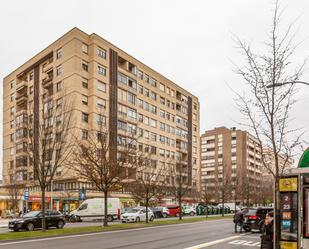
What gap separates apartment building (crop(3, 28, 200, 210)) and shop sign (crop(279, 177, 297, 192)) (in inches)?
1742

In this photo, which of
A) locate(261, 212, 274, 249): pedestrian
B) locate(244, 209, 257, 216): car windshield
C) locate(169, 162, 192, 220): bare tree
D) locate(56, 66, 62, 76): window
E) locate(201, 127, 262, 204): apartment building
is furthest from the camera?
locate(201, 127, 262, 204): apartment building

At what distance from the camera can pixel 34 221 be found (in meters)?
26.1

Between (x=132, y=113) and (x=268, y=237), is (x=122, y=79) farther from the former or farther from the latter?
(x=268, y=237)

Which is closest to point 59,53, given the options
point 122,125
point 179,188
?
point 122,125

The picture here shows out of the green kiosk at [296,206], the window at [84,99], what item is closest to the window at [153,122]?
the window at [84,99]

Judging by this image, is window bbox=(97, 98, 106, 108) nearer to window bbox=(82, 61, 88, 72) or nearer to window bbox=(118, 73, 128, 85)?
window bbox=(82, 61, 88, 72)

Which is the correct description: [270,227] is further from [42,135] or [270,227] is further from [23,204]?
[23,204]

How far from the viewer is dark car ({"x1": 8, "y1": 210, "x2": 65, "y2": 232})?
25281mm

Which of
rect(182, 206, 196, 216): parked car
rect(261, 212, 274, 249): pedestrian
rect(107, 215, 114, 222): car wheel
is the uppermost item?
rect(261, 212, 274, 249): pedestrian

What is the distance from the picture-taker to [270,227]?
912 cm

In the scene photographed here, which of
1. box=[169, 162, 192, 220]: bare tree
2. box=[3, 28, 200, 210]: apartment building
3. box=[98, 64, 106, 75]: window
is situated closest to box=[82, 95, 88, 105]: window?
box=[3, 28, 200, 210]: apartment building

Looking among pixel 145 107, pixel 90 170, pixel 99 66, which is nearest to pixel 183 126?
pixel 145 107

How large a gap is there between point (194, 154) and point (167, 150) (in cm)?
1425

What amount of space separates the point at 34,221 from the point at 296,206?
22753 mm
